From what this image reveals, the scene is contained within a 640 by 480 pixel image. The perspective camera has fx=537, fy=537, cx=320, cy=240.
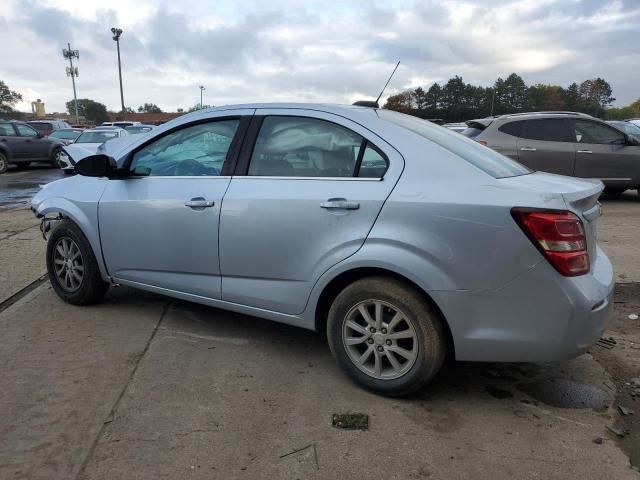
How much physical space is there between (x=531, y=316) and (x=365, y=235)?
0.94 meters

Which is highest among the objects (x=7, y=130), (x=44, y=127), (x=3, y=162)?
(x=7, y=130)

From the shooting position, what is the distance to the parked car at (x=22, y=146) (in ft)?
61.0

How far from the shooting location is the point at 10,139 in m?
18.7

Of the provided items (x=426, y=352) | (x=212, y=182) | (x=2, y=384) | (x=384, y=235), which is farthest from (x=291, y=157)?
(x=2, y=384)

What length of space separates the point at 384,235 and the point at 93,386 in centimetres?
195

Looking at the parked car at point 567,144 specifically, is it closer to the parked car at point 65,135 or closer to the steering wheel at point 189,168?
the steering wheel at point 189,168

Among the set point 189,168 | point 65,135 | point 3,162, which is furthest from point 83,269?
point 65,135

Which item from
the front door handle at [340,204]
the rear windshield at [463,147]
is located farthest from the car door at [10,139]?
the front door handle at [340,204]

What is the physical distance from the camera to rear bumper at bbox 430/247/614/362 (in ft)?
8.61

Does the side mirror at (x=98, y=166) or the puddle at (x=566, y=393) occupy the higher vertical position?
the side mirror at (x=98, y=166)

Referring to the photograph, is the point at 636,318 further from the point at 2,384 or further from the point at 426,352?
the point at 2,384

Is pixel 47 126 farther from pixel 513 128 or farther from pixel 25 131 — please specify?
pixel 513 128

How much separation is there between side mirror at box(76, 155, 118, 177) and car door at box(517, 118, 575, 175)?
7797mm

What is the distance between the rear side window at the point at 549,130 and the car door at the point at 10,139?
17.0 metres
